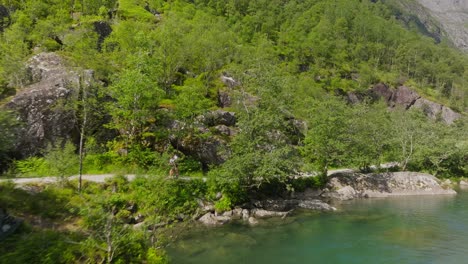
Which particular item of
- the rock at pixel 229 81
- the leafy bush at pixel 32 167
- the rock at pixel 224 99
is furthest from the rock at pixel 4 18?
the rock at pixel 224 99

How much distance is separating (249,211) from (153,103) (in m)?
15.5

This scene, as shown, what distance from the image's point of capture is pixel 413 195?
42.8m

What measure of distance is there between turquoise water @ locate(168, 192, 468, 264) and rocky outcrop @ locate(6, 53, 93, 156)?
18.0 meters

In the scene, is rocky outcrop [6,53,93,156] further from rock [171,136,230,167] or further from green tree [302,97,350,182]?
green tree [302,97,350,182]

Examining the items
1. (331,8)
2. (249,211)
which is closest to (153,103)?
(249,211)

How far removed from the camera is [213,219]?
27.8 meters

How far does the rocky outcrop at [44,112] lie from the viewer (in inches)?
1224

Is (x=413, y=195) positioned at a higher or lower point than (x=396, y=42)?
lower

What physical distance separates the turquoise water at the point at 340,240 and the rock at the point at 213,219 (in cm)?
98

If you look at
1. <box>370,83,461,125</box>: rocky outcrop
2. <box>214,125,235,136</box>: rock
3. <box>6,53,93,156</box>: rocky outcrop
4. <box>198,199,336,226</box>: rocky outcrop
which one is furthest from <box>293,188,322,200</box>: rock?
<box>370,83,461,125</box>: rocky outcrop

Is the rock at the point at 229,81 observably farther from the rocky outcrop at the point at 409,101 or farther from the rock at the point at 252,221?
the rocky outcrop at the point at 409,101

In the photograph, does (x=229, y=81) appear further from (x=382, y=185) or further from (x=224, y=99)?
(x=382, y=185)

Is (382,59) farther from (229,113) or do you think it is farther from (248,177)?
(248,177)

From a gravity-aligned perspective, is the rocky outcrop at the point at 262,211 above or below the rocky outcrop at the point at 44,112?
below
